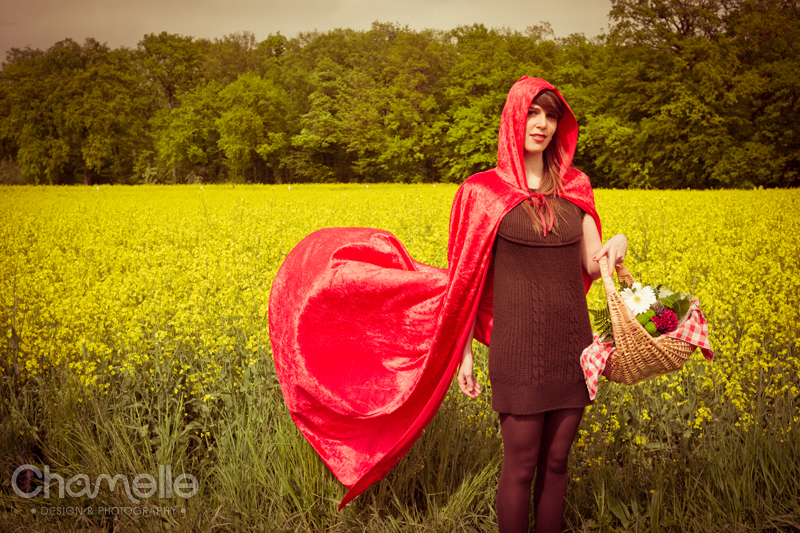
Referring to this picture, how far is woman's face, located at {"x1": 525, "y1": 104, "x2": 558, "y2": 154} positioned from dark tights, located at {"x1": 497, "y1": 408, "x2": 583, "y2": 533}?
1.12 meters

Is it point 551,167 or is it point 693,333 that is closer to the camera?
point 693,333

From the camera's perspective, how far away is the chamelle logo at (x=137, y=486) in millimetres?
3105

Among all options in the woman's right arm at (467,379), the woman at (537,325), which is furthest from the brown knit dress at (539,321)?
the woman's right arm at (467,379)

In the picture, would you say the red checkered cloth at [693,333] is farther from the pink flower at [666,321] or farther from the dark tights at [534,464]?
the dark tights at [534,464]

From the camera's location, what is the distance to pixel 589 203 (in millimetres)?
2371

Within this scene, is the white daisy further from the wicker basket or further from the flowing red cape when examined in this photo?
the flowing red cape

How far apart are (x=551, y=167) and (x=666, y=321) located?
0.82 metres

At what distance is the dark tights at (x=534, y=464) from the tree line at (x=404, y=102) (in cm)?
3584

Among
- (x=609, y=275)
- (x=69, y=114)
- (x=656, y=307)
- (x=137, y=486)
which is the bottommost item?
(x=137, y=486)

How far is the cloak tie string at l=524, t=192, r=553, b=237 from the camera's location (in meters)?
2.24

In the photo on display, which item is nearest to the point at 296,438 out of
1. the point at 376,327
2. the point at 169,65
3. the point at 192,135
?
the point at 376,327

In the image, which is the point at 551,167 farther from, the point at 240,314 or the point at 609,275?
the point at 240,314

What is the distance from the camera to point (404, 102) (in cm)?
4350

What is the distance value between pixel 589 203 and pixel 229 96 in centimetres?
5244
